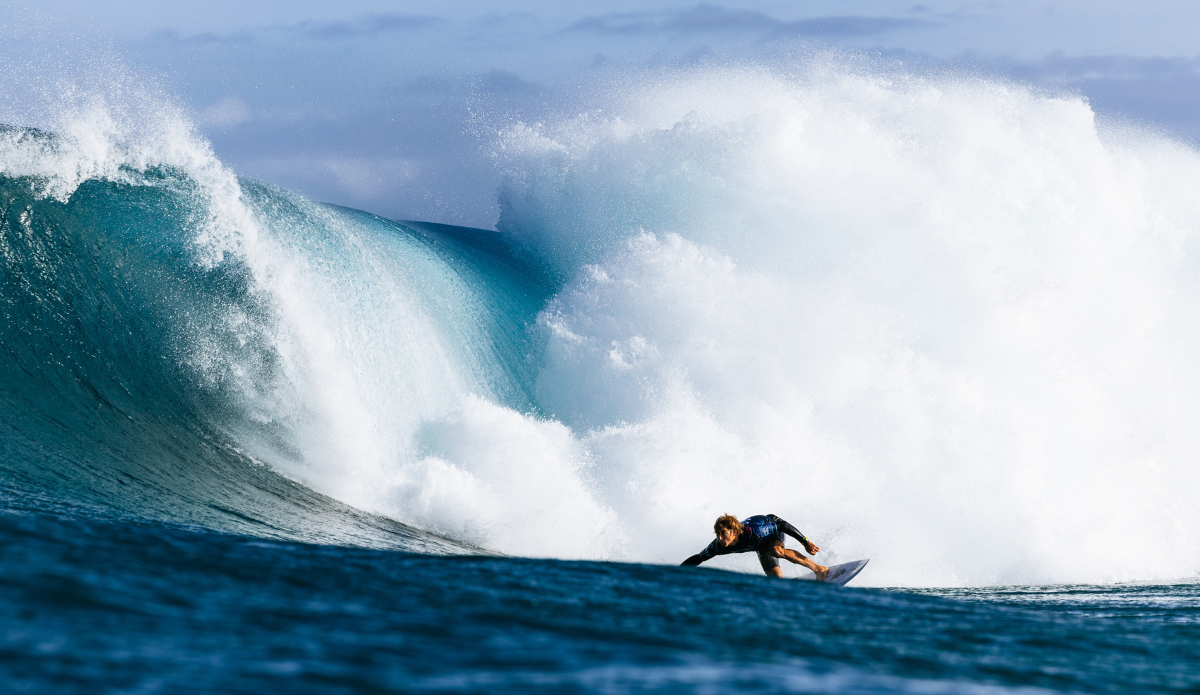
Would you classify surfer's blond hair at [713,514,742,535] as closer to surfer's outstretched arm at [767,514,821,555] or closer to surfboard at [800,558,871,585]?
surfer's outstretched arm at [767,514,821,555]

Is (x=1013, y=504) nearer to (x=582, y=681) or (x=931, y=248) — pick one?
(x=931, y=248)

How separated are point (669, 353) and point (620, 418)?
1.00 m

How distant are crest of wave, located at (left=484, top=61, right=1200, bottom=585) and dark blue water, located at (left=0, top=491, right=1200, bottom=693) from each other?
4.35 metres

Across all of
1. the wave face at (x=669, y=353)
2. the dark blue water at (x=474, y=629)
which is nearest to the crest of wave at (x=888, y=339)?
the wave face at (x=669, y=353)

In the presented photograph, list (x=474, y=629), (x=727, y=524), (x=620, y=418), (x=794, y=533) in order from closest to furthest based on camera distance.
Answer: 1. (x=474, y=629)
2. (x=727, y=524)
3. (x=794, y=533)
4. (x=620, y=418)

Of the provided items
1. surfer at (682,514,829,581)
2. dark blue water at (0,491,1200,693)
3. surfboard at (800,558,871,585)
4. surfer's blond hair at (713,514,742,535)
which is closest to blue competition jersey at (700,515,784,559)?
surfer at (682,514,829,581)

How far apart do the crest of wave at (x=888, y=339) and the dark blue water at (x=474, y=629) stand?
435 cm

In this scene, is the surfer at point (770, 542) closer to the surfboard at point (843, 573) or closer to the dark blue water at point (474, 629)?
the surfboard at point (843, 573)

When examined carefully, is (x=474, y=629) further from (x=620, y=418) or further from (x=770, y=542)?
(x=620, y=418)

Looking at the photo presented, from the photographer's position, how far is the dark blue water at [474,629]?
10.1 ft

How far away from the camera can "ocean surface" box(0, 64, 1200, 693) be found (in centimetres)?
382

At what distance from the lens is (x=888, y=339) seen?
11.7 meters

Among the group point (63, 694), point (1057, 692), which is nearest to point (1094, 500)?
point (1057, 692)

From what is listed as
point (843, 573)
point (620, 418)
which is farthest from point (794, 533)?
point (620, 418)
